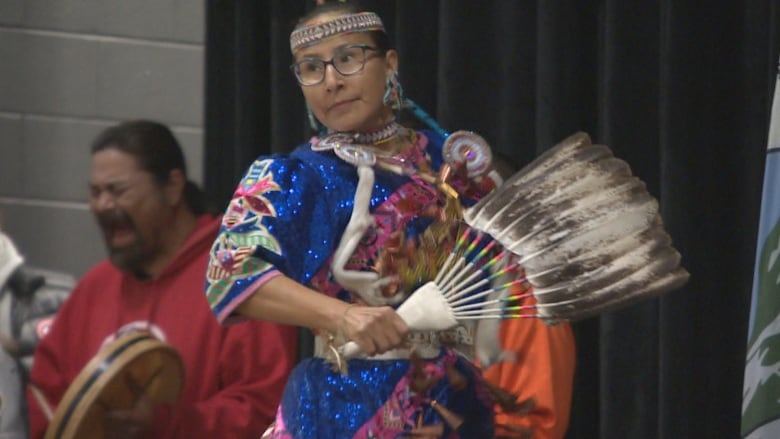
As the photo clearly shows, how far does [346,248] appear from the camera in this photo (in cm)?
222

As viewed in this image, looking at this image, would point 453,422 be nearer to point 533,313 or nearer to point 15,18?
point 533,313

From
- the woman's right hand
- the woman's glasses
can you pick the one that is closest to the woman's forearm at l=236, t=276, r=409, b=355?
the woman's right hand

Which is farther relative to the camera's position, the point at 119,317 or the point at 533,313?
the point at 119,317

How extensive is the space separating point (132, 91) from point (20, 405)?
170 cm

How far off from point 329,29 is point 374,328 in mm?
499

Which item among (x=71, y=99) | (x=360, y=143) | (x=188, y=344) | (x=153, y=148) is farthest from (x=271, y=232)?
(x=71, y=99)

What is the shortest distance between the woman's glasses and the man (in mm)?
970

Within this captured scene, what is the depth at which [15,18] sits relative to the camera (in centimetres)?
459

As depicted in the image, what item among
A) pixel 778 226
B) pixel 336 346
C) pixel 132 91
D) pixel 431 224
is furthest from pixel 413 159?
pixel 132 91

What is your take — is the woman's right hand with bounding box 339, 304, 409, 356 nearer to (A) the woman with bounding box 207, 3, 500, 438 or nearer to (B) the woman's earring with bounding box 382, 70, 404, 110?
(A) the woman with bounding box 207, 3, 500, 438

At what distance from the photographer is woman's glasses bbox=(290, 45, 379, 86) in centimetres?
231

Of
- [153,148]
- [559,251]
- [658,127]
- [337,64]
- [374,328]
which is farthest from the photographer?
[153,148]

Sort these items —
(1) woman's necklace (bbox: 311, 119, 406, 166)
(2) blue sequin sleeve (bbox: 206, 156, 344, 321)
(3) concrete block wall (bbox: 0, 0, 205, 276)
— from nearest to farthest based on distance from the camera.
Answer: (2) blue sequin sleeve (bbox: 206, 156, 344, 321) → (1) woman's necklace (bbox: 311, 119, 406, 166) → (3) concrete block wall (bbox: 0, 0, 205, 276)

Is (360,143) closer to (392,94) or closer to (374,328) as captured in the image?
(392,94)
